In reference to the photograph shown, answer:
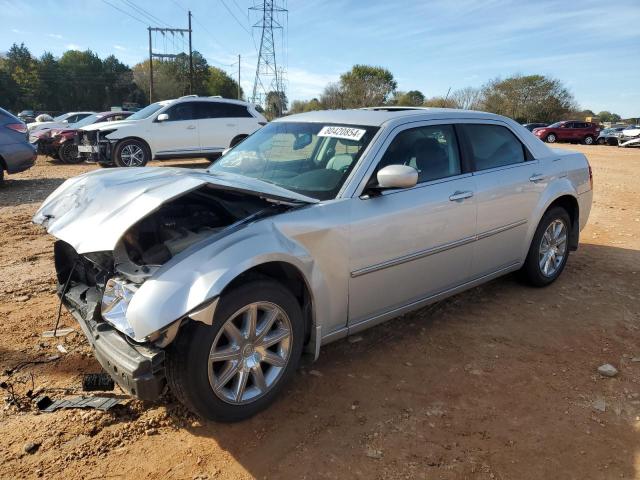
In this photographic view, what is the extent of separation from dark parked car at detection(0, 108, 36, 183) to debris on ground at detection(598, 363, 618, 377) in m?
10.6

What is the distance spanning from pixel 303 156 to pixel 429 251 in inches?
Answer: 45.6

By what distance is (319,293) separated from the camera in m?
2.92

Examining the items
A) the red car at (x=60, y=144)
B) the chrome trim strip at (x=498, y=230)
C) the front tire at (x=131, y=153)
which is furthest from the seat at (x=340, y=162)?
the red car at (x=60, y=144)

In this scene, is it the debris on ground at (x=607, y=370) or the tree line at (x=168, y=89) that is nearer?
the debris on ground at (x=607, y=370)

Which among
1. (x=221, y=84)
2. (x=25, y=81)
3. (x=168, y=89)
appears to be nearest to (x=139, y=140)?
(x=168, y=89)

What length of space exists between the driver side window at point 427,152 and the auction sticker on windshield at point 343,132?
0.24 metres

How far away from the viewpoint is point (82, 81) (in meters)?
66.7

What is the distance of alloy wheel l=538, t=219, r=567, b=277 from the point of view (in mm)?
4786

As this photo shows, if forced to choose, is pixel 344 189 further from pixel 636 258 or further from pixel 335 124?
pixel 636 258

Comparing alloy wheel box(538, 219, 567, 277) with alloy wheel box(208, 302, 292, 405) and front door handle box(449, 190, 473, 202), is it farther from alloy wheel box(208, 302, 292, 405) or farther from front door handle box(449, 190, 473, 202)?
alloy wheel box(208, 302, 292, 405)

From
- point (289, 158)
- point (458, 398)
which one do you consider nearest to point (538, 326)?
point (458, 398)

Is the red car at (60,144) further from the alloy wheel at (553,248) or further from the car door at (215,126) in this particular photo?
the alloy wheel at (553,248)

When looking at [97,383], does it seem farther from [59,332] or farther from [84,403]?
[59,332]

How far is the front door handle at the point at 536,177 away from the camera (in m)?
4.45
